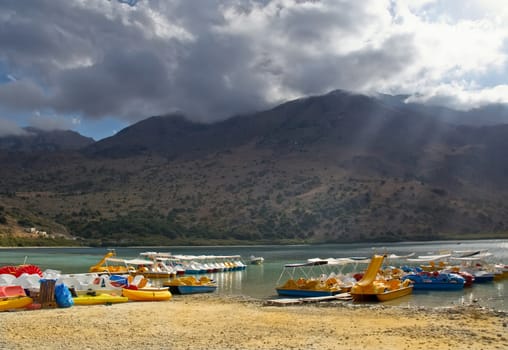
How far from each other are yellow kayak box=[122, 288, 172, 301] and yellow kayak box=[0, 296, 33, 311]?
5681 millimetres

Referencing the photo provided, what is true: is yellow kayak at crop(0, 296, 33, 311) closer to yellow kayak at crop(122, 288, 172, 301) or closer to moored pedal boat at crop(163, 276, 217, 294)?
yellow kayak at crop(122, 288, 172, 301)

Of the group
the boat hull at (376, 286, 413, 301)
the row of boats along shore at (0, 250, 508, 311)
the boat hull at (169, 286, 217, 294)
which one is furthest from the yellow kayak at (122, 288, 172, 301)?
the boat hull at (376, 286, 413, 301)

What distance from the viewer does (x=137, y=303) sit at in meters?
28.4

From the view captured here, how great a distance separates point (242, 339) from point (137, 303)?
1328 centimetres

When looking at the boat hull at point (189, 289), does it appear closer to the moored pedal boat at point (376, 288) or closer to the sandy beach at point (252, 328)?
the sandy beach at point (252, 328)

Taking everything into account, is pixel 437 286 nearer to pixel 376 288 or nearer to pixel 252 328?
pixel 376 288

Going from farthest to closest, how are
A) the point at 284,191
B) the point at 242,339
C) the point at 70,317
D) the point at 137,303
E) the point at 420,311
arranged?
the point at 284,191 < the point at 137,303 < the point at 420,311 < the point at 70,317 < the point at 242,339

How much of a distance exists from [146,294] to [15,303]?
7.67 metres

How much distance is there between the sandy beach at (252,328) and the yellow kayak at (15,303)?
1.22 m

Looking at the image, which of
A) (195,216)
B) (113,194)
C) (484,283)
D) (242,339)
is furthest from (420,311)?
(113,194)

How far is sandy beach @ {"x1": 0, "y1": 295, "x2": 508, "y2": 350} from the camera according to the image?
1595 centimetres

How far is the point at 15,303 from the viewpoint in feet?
80.1

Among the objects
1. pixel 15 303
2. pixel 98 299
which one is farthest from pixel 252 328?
pixel 15 303

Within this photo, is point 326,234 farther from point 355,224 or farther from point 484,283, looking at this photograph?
point 484,283
